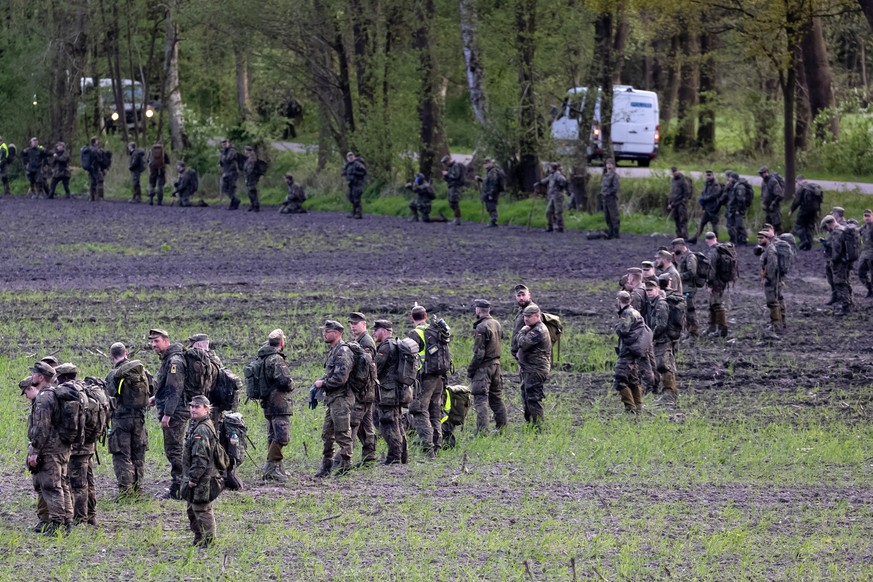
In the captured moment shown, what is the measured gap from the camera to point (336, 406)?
14.1 meters

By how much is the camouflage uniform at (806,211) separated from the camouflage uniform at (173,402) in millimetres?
19308

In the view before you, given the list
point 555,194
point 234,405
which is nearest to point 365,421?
point 234,405

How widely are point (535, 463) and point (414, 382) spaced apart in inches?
60.7

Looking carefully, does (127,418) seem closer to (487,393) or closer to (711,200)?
(487,393)

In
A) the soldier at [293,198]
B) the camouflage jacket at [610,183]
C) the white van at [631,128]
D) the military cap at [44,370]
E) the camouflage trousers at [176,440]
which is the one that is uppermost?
the white van at [631,128]

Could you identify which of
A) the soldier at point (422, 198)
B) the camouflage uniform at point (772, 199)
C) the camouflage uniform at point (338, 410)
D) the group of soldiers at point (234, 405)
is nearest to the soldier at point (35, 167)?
the soldier at point (422, 198)

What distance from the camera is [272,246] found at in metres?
31.6

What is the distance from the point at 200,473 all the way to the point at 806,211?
2105 centimetres

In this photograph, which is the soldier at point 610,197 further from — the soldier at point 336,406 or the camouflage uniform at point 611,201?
the soldier at point 336,406

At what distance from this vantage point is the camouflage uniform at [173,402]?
1309cm

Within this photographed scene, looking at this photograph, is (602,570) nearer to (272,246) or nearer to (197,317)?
(197,317)

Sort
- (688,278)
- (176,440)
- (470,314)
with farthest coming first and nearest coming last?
(470,314)
(688,278)
(176,440)

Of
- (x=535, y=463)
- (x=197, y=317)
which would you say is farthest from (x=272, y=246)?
(x=535, y=463)

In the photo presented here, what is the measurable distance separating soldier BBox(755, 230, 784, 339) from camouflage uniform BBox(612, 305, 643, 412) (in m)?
5.07
